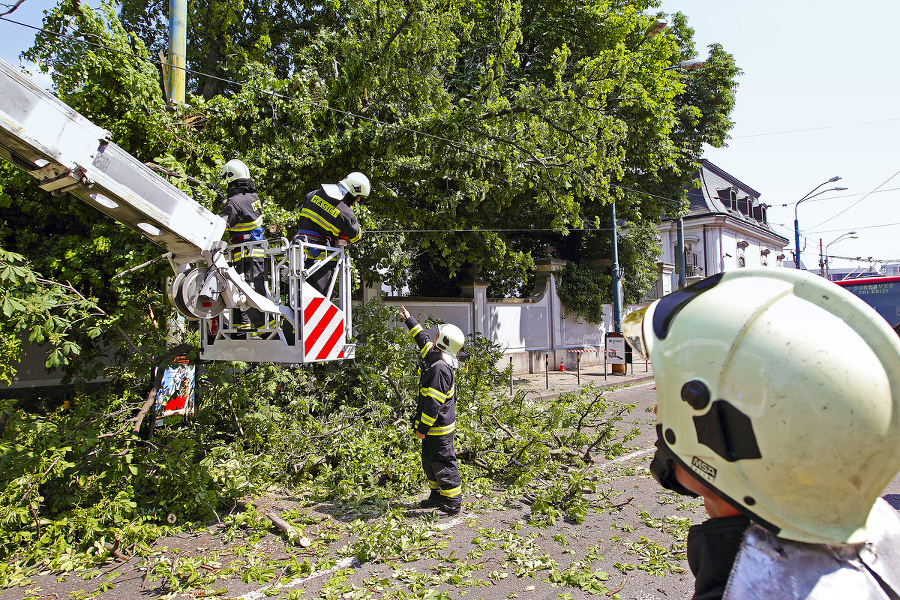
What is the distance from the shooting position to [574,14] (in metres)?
15.4

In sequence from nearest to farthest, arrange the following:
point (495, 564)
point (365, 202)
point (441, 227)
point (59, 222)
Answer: point (495, 564) < point (59, 222) < point (365, 202) < point (441, 227)

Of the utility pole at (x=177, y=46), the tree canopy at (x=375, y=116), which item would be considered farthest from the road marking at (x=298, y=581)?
the utility pole at (x=177, y=46)

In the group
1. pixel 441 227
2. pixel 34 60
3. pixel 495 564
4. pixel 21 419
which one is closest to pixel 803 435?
pixel 495 564

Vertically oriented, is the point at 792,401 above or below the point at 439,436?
above

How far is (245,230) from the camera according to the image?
5707 millimetres

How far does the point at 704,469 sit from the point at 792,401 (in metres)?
0.27

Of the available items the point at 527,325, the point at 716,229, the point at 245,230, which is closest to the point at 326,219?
the point at 245,230

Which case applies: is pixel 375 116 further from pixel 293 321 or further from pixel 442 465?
pixel 442 465

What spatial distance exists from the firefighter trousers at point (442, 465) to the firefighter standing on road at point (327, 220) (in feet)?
6.07

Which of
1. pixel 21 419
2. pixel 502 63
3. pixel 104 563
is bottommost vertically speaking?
pixel 104 563

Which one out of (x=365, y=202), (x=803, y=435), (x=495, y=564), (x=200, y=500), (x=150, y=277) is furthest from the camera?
(x=365, y=202)

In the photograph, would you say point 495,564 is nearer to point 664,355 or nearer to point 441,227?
point 664,355

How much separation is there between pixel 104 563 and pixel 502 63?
9919 millimetres

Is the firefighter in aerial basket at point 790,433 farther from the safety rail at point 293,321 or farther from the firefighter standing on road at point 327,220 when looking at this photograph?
the firefighter standing on road at point 327,220
